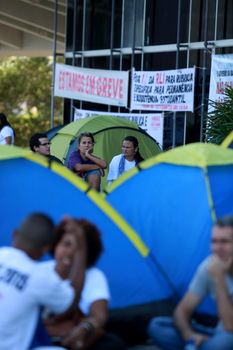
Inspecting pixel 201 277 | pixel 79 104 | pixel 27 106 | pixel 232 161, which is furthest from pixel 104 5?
pixel 27 106

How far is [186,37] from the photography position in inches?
758

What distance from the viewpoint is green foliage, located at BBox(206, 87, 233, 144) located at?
1309cm

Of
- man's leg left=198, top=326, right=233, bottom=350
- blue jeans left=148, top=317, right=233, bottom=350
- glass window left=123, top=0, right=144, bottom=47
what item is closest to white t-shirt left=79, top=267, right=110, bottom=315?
blue jeans left=148, top=317, right=233, bottom=350

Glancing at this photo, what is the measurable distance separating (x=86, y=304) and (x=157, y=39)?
1487 cm

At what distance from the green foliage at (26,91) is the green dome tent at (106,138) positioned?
2785cm

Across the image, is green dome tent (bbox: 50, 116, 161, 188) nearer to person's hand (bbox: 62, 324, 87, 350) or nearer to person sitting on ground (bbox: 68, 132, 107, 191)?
person sitting on ground (bbox: 68, 132, 107, 191)

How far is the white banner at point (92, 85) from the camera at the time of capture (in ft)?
65.8

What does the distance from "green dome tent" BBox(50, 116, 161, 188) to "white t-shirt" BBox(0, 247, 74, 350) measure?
393 inches

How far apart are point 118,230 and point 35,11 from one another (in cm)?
2159

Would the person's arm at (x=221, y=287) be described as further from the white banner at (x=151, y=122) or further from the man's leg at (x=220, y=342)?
the white banner at (x=151, y=122)

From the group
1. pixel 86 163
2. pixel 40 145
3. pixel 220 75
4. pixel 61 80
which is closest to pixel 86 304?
pixel 40 145

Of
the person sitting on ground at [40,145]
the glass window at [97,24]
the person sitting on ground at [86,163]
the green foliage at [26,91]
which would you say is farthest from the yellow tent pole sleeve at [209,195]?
the green foliage at [26,91]

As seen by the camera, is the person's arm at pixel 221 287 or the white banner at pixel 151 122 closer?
the person's arm at pixel 221 287

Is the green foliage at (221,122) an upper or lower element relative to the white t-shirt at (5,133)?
upper
